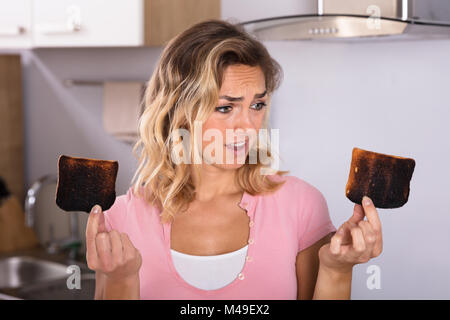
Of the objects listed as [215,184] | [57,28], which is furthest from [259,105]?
[57,28]

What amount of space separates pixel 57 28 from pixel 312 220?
0.84m

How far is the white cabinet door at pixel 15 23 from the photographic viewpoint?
5.12 feet

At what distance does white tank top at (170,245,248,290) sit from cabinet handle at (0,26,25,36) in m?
0.90

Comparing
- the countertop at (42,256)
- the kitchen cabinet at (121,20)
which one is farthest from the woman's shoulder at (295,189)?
the countertop at (42,256)

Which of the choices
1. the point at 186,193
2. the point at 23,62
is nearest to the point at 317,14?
the point at 186,193

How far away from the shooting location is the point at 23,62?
198 centimetres

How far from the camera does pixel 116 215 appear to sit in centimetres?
90

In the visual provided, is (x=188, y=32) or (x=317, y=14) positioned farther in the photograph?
(x=317, y=14)

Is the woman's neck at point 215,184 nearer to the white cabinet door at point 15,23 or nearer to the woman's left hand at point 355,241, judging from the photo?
the woman's left hand at point 355,241

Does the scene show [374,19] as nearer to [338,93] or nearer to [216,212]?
[338,93]

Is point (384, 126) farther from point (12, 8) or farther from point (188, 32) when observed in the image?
point (12, 8)

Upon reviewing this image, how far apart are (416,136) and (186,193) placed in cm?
39

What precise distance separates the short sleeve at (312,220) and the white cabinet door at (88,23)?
0.59 m

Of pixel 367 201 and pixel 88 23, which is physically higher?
pixel 88 23
